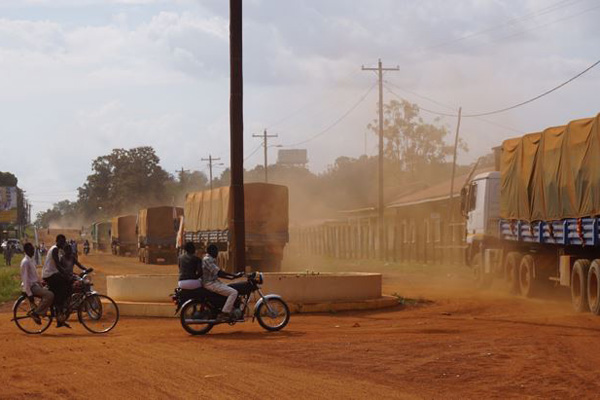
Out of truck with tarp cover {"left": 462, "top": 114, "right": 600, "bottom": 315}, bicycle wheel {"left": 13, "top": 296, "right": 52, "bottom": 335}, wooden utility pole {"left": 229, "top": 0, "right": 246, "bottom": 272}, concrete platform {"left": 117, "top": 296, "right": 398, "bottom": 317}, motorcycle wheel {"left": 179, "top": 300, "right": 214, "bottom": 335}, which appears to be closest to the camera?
motorcycle wheel {"left": 179, "top": 300, "right": 214, "bottom": 335}

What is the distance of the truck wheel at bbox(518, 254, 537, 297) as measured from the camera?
23328 mm

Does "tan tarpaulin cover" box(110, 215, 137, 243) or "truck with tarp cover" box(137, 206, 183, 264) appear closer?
"truck with tarp cover" box(137, 206, 183, 264)

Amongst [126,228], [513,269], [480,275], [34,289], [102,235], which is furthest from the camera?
[102,235]

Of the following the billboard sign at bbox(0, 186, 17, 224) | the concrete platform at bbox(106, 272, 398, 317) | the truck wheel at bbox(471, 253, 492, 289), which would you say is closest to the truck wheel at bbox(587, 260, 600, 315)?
the concrete platform at bbox(106, 272, 398, 317)

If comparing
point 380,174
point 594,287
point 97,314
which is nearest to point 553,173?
point 594,287

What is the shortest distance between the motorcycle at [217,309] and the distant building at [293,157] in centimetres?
11873

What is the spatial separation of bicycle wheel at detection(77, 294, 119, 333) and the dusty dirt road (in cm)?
30

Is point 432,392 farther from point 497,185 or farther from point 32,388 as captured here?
point 497,185

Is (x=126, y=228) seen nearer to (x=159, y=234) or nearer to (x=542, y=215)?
(x=159, y=234)

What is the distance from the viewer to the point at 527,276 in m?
23.7

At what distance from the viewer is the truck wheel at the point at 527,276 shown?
76.5ft

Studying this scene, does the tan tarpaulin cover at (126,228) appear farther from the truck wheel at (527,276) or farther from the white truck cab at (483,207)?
the truck wheel at (527,276)

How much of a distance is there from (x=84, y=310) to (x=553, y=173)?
32.4ft

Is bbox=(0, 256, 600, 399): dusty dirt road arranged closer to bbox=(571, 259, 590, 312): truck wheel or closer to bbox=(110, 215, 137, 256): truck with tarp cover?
bbox=(571, 259, 590, 312): truck wheel
